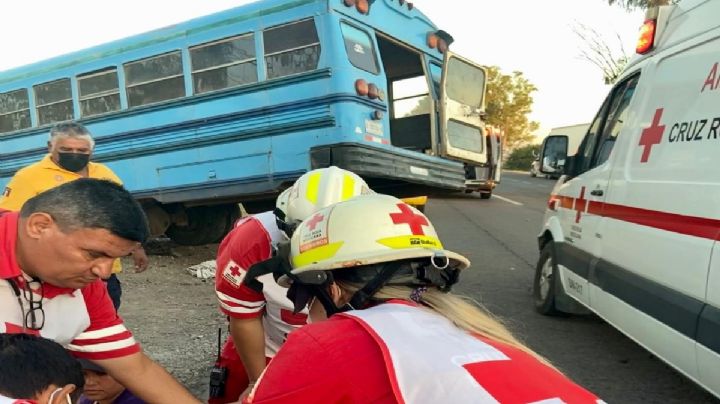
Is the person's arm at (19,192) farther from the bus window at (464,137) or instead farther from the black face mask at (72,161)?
the bus window at (464,137)

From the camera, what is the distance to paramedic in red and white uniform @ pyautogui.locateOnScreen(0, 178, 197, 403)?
157cm

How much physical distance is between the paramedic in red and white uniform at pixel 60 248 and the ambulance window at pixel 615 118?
11.5 feet

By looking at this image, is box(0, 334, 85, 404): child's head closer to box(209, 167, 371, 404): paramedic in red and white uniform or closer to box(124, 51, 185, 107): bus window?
box(209, 167, 371, 404): paramedic in red and white uniform

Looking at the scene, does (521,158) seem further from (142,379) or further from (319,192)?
(142,379)

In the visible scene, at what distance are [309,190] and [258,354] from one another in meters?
0.66

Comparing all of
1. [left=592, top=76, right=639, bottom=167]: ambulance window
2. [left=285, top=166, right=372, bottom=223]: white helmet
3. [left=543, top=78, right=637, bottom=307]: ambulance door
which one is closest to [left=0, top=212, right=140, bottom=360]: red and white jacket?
[left=285, top=166, right=372, bottom=223]: white helmet

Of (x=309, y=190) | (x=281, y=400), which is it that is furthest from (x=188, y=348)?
A: (x=281, y=400)

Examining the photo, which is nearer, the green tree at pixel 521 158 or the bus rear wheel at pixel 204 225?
the bus rear wheel at pixel 204 225

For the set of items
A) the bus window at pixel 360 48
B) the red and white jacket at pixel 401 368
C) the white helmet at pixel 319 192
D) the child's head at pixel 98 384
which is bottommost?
the child's head at pixel 98 384

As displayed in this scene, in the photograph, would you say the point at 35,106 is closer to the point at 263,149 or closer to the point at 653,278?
the point at 263,149

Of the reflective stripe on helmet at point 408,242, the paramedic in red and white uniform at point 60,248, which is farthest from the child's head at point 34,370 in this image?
the reflective stripe on helmet at point 408,242

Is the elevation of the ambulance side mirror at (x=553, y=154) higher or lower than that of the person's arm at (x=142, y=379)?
higher

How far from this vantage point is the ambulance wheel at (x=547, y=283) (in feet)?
16.7

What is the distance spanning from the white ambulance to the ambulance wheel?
44 centimetres
